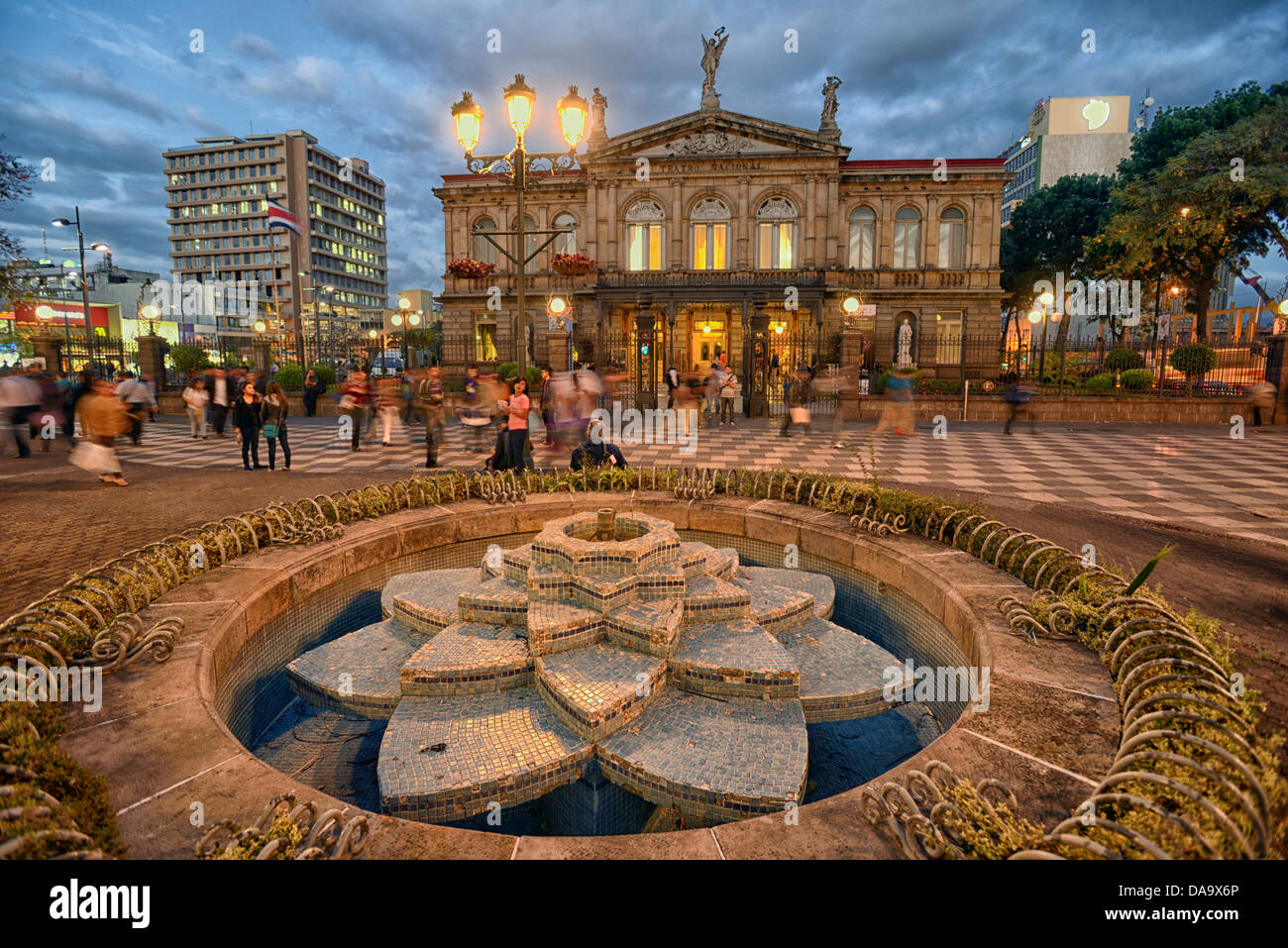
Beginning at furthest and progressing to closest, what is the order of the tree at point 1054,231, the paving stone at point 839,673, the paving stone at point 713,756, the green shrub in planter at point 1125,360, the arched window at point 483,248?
1. the tree at point 1054,231
2. the arched window at point 483,248
3. the green shrub in planter at point 1125,360
4. the paving stone at point 839,673
5. the paving stone at point 713,756

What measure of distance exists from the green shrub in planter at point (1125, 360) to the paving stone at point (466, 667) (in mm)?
27629

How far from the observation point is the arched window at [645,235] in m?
34.9

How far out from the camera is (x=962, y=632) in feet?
16.2

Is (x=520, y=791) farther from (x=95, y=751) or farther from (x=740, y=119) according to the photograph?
(x=740, y=119)

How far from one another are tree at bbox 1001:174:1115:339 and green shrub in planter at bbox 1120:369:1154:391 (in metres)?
20.5

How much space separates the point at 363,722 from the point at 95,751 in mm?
1811

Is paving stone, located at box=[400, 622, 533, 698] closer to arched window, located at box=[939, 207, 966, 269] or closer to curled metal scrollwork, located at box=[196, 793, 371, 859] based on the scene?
curled metal scrollwork, located at box=[196, 793, 371, 859]

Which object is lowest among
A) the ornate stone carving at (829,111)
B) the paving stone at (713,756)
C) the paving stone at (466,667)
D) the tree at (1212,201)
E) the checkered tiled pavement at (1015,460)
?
the paving stone at (713,756)

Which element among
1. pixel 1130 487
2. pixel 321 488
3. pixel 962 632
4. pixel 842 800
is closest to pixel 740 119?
pixel 1130 487

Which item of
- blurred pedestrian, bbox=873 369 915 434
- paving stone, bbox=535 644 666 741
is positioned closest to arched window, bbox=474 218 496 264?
blurred pedestrian, bbox=873 369 915 434

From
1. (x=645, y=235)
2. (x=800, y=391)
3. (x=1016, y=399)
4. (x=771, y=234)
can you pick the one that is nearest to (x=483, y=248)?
(x=645, y=235)

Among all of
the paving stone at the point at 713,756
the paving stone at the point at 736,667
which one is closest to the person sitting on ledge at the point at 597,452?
the paving stone at the point at 736,667

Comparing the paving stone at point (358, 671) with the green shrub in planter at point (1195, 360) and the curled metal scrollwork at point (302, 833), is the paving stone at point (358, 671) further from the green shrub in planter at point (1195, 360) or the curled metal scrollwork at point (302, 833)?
the green shrub in planter at point (1195, 360)

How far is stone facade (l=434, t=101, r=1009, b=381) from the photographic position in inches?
1305
